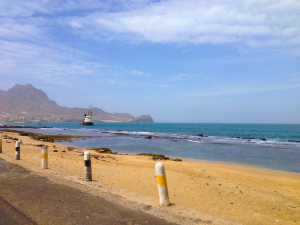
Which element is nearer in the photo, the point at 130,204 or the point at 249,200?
the point at 130,204

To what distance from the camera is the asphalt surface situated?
379 centimetres

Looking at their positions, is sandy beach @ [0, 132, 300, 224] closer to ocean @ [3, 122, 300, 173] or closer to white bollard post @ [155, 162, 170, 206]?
white bollard post @ [155, 162, 170, 206]

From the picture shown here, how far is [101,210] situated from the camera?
13.8ft

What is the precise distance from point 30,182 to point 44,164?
2044mm

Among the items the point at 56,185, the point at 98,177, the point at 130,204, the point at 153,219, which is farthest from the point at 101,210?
the point at 98,177

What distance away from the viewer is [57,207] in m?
4.39

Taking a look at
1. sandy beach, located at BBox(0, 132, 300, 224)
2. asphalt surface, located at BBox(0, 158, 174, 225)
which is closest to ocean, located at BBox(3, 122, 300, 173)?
sandy beach, located at BBox(0, 132, 300, 224)

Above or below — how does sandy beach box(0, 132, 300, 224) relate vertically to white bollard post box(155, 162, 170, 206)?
below

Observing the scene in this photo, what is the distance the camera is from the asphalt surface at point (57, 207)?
3793 mm

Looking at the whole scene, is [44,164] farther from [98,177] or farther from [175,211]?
[175,211]

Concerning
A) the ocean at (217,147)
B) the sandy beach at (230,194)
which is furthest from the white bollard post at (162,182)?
the ocean at (217,147)

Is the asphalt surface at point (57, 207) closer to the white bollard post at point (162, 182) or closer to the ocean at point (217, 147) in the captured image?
the white bollard post at point (162, 182)

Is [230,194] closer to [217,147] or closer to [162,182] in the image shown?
[162,182]

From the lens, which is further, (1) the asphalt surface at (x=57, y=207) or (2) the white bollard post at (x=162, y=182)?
(2) the white bollard post at (x=162, y=182)
